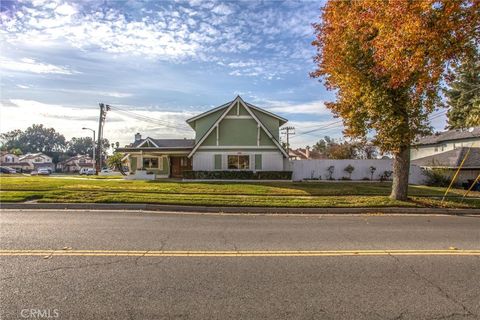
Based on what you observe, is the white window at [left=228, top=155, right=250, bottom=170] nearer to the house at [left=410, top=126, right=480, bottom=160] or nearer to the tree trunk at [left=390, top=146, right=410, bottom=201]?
the tree trunk at [left=390, top=146, right=410, bottom=201]

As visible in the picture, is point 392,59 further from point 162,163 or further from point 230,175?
point 162,163

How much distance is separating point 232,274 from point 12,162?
11453 cm

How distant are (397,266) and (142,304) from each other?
426cm

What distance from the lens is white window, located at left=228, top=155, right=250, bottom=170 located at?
2794 cm

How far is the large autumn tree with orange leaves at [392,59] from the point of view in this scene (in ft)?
37.5

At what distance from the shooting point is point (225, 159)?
91.4 feet

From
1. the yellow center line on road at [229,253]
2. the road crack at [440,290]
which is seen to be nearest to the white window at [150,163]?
the yellow center line on road at [229,253]

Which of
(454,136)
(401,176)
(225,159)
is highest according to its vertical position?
(454,136)

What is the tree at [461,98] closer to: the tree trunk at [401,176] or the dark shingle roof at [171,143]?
the dark shingle roof at [171,143]

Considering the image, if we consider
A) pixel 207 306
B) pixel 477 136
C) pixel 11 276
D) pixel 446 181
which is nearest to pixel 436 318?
pixel 207 306

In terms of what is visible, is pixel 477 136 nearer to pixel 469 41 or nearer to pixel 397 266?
pixel 469 41

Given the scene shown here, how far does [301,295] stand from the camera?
173 inches

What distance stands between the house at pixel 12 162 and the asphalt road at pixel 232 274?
106 metres

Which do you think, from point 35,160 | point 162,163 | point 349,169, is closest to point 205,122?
point 162,163
